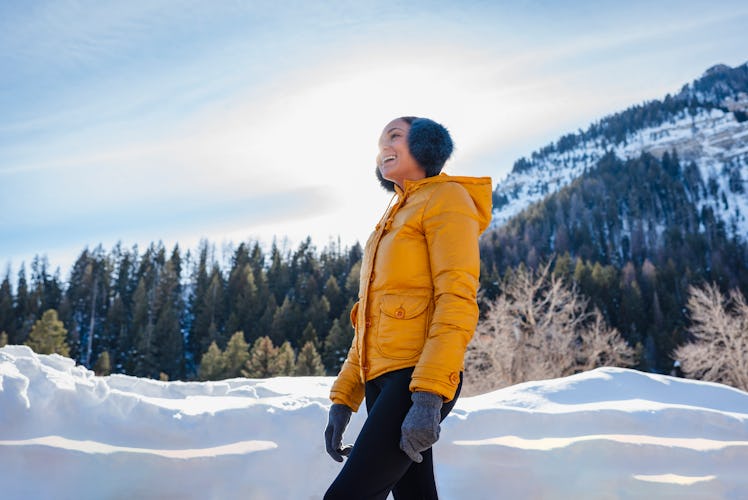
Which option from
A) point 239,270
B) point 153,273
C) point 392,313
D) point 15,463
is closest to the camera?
point 392,313

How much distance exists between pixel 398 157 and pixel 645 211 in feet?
373

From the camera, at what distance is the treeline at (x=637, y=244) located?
50.2m

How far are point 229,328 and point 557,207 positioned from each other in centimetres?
7310

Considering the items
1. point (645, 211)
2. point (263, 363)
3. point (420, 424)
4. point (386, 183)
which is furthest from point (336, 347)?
point (645, 211)

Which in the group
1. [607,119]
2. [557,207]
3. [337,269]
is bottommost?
[337,269]

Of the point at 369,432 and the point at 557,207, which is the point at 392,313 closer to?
the point at 369,432

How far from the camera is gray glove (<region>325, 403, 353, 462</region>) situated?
182 centimetres

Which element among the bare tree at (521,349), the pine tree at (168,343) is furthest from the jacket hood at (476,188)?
the pine tree at (168,343)

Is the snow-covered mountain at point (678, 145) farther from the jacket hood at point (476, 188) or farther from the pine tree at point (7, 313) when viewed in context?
the jacket hood at point (476, 188)

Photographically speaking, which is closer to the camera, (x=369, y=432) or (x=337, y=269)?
(x=369, y=432)

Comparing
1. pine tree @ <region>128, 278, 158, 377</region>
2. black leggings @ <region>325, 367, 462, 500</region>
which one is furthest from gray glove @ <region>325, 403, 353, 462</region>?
pine tree @ <region>128, 278, 158, 377</region>

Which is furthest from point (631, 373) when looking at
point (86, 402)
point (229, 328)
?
point (229, 328)

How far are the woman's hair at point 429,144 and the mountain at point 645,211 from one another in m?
37.2

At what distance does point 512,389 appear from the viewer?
3.74m
